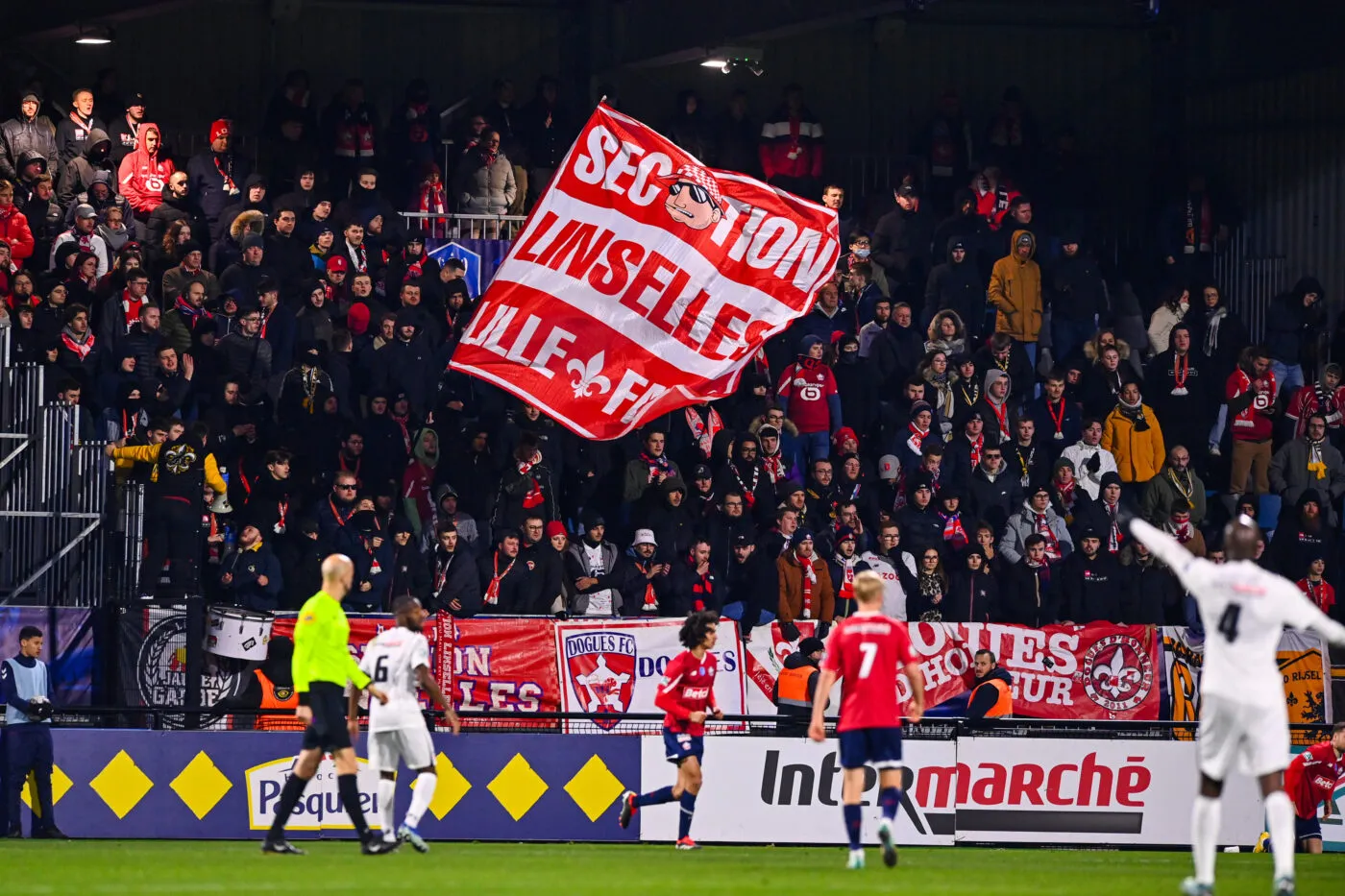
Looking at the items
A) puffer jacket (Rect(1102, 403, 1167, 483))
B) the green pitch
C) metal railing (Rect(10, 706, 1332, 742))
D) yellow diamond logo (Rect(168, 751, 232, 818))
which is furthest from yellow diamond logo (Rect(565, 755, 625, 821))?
puffer jacket (Rect(1102, 403, 1167, 483))

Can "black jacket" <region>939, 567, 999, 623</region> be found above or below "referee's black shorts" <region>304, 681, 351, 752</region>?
above

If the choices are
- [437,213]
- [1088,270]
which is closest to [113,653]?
[437,213]

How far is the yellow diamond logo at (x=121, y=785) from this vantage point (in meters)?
20.6

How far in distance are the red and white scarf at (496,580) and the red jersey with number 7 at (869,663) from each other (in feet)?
24.0

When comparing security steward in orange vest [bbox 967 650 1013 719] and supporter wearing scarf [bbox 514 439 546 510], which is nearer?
security steward in orange vest [bbox 967 650 1013 719]

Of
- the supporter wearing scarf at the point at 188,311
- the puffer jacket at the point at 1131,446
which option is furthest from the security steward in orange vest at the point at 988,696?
the supporter wearing scarf at the point at 188,311

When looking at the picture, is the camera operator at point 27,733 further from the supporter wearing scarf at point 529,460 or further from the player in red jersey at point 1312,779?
the player in red jersey at point 1312,779

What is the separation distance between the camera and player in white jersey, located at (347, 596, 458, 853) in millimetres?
16906

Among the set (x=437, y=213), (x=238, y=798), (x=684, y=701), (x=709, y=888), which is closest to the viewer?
(x=709, y=888)

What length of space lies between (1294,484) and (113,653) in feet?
44.8

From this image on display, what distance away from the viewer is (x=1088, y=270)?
27.9 meters

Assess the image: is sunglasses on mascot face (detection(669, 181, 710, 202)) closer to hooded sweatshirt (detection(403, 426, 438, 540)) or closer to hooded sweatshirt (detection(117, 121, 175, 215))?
hooded sweatshirt (detection(403, 426, 438, 540))

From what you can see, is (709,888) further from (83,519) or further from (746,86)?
(746,86)

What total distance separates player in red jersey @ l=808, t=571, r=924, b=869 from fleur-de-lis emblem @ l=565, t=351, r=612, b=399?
284 inches
